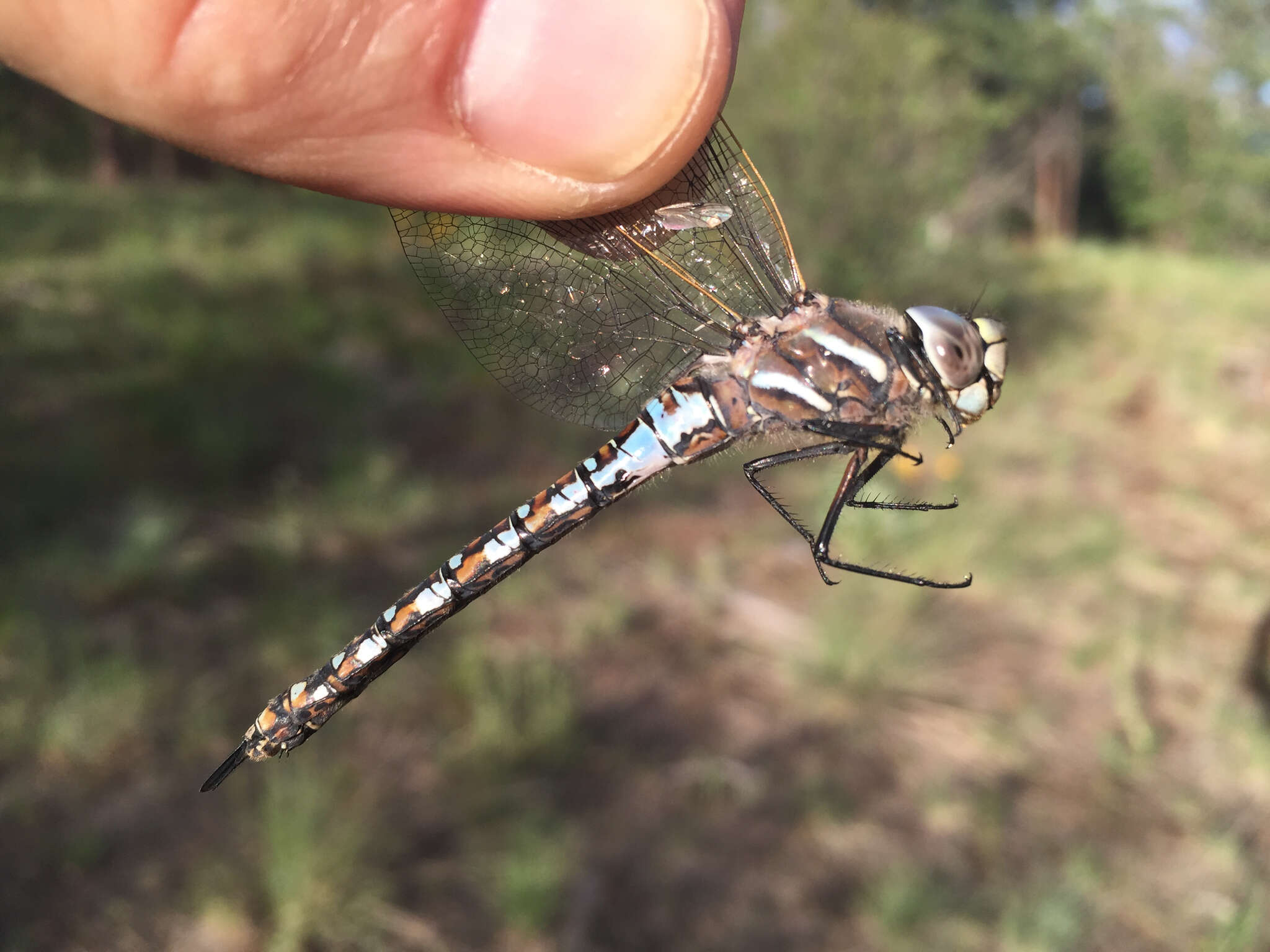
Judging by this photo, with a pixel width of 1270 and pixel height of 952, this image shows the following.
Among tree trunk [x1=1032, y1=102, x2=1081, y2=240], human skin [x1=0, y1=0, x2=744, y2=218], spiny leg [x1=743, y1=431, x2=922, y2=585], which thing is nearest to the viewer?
human skin [x1=0, y1=0, x2=744, y2=218]

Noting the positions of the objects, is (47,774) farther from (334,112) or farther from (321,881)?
(334,112)

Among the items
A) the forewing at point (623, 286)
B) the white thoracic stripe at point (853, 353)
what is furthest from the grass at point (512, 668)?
the white thoracic stripe at point (853, 353)

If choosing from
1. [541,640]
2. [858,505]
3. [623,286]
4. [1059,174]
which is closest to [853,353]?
[858,505]

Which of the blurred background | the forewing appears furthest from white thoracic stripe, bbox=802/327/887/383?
the blurred background

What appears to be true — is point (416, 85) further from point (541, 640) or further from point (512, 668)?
point (541, 640)

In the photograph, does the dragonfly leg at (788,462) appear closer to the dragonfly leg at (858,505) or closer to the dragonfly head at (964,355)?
the dragonfly leg at (858,505)

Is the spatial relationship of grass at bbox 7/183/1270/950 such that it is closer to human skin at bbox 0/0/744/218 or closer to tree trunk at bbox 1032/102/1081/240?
human skin at bbox 0/0/744/218
